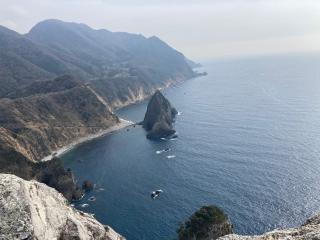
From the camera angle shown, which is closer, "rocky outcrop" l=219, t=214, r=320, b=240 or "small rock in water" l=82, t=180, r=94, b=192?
"rocky outcrop" l=219, t=214, r=320, b=240

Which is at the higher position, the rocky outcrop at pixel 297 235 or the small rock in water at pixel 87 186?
the rocky outcrop at pixel 297 235

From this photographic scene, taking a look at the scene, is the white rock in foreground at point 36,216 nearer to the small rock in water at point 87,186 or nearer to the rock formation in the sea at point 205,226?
the rock formation in the sea at point 205,226

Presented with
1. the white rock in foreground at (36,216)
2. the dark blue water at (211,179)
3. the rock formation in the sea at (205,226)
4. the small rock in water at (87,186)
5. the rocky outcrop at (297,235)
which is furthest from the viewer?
the small rock in water at (87,186)

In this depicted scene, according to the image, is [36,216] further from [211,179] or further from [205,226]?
[211,179]

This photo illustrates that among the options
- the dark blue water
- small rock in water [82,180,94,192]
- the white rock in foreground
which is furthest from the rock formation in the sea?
small rock in water [82,180,94,192]

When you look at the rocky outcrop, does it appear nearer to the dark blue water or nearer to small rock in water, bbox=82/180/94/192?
the dark blue water

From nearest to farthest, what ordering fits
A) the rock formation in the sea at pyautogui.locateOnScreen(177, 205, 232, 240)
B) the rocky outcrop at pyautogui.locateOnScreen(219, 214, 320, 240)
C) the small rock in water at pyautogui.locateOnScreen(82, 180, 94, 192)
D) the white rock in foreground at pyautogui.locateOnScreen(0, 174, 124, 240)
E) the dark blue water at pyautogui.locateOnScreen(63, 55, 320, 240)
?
the rocky outcrop at pyautogui.locateOnScreen(219, 214, 320, 240), the white rock in foreground at pyautogui.locateOnScreen(0, 174, 124, 240), the rock formation in the sea at pyautogui.locateOnScreen(177, 205, 232, 240), the dark blue water at pyautogui.locateOnScreen(63, 55, 320, 240), the small rock in water at pyautogui.locateOnScreen(82, 180, 94, 192)

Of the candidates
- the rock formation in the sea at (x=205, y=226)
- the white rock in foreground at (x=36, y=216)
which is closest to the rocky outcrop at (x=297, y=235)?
the white rock in foreground at (x=36, y=216)
